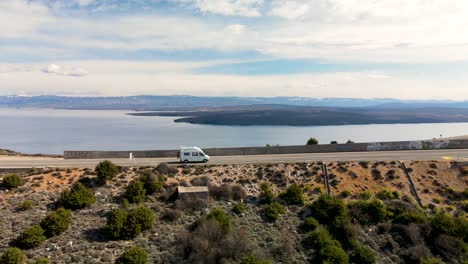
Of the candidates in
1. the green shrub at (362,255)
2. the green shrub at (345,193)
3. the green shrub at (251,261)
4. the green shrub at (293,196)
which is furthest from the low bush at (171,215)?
the green shrub at (345,193)

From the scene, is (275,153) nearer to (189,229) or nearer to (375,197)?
(375,197)

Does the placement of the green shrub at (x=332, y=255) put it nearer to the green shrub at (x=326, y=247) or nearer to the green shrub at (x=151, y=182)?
the green shrub at (x=326, y=247)

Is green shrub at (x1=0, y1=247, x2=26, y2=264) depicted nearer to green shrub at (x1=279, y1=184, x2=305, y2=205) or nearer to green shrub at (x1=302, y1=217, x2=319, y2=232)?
green shrub at (x1=302, y1=217, x2=319, y2=232)

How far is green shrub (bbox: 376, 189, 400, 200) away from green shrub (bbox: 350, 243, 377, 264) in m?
6.21

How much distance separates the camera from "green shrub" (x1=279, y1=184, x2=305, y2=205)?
2486 cm

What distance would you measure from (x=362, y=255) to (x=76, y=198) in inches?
692

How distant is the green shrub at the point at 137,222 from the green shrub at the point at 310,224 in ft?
30.9

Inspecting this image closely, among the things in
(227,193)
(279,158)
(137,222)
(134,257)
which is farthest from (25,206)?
(279,158)

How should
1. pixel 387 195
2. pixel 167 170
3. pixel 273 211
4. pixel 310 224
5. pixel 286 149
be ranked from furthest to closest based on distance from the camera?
pixel 286 149 → pixel 167 170 → pixel 387 195 → pixel 273 211 → pixel 310 224

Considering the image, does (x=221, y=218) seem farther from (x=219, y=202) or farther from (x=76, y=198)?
(x=76, y=198)

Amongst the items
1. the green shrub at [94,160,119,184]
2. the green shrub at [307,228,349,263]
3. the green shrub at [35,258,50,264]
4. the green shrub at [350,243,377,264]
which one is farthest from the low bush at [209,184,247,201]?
the green shrub at [35,258,50,264]

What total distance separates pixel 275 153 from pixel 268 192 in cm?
1176

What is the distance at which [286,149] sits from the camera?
37.2 m

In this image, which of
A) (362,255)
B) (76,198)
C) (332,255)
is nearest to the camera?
(332,255)
